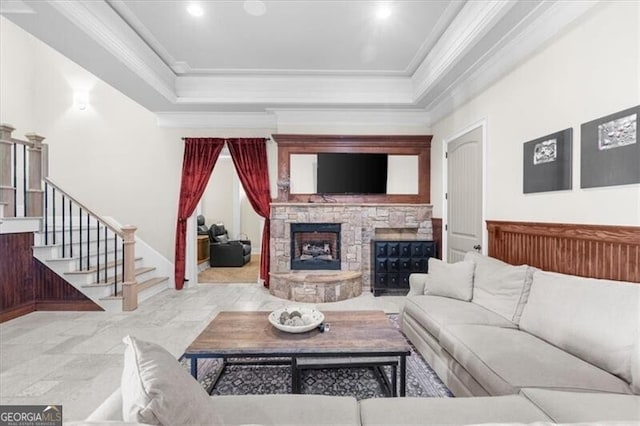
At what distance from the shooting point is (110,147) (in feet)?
17.2

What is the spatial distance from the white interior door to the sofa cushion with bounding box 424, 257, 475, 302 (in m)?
0.84

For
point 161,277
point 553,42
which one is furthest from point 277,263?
point 553,42

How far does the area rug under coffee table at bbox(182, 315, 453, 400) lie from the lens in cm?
219

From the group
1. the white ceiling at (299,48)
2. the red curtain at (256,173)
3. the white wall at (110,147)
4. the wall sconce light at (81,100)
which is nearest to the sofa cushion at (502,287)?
the white ceiling at (299,48)

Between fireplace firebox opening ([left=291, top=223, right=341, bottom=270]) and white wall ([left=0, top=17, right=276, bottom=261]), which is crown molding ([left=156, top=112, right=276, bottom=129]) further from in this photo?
fireplace firebox opening ([left=291, top=223, right=341, bottom=270])

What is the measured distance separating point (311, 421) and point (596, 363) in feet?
5.09

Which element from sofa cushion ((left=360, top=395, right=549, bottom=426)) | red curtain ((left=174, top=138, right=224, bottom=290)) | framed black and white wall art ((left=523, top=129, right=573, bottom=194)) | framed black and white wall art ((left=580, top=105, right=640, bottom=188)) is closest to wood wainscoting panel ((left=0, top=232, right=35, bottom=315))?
red curtain ((left=174, top=138, right=224, bottom=290))

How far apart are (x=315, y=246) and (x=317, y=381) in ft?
9.71

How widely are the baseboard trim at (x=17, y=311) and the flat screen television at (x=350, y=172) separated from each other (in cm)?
419

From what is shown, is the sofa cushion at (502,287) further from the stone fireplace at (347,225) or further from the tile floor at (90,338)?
the stone fireplace at (347,225)

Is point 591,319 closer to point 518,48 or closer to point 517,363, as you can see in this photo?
point 517,363

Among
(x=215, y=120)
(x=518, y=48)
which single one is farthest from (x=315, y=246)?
(x=518, y=48)

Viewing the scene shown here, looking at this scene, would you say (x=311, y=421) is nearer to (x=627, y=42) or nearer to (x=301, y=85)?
(x=627, y=42)

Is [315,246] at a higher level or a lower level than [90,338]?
higher
